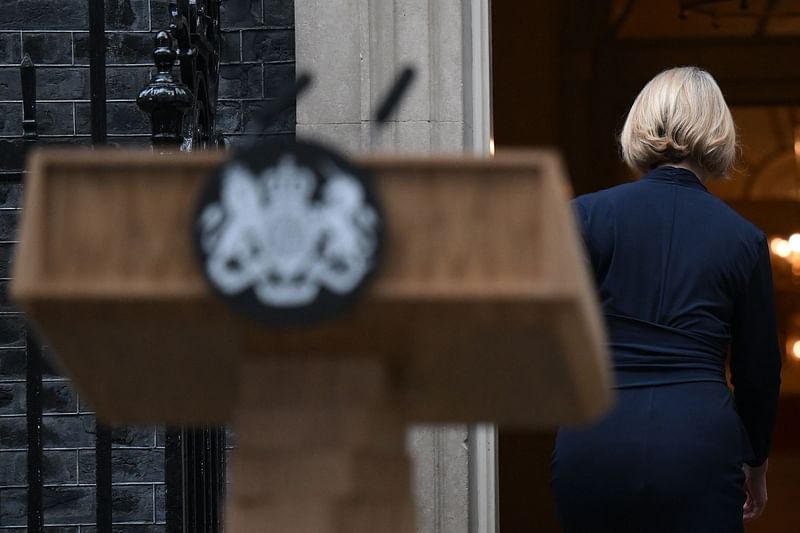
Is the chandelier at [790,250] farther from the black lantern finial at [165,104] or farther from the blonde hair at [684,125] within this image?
the black lantern finial at [165,104]

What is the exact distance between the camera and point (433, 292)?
998mm

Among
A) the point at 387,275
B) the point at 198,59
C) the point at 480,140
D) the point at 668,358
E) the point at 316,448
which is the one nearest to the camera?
the point at 387,275

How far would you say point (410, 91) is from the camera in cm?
450

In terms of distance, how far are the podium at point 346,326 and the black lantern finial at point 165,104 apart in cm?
193

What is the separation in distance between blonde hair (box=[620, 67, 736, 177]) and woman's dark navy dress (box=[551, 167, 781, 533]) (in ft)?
0.25

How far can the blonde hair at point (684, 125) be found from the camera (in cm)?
287

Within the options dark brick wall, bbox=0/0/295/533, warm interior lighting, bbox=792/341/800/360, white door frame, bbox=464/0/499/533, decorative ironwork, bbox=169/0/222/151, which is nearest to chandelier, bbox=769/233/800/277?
warm interior lighting, bbox=792/341/800/360

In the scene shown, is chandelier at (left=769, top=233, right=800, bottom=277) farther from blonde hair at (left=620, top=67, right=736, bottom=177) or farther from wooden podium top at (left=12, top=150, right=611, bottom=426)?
wooden podium top at (left=12, top=150, right=611, bottom=426)

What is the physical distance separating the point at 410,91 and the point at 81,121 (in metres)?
1.05

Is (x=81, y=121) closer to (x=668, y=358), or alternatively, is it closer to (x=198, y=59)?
(x=198, y=59)

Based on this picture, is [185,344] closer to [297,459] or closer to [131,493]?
[297,459]

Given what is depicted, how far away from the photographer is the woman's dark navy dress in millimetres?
2662

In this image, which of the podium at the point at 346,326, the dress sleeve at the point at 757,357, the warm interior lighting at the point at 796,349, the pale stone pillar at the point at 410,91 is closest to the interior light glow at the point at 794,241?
the warm interior lighting at the point at 796,349

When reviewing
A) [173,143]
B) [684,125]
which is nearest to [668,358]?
[684,125]
